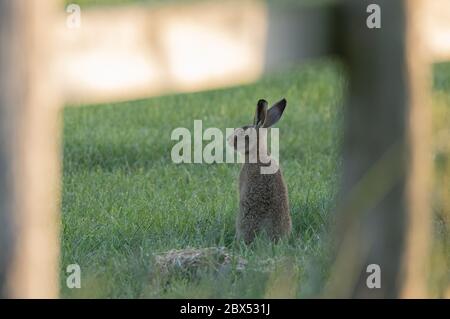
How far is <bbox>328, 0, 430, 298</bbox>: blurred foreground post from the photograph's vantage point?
3729 millimetres

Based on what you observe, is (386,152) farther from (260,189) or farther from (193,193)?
(193,193)

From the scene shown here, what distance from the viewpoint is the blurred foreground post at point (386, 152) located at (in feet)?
12.2

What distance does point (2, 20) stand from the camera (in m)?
3.33

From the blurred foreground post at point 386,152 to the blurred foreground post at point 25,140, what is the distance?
0.98m

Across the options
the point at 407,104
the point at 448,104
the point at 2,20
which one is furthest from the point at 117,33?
the point at 448,104

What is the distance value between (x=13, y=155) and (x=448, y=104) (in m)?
6.03

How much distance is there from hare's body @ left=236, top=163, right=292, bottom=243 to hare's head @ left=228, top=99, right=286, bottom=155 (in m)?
0.19

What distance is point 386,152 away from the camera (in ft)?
12.4
